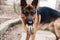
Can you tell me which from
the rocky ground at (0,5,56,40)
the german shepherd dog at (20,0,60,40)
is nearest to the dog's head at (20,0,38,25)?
the german shepherd dog at (20,0,60,40)

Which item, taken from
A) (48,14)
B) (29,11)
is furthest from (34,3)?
(48,14)

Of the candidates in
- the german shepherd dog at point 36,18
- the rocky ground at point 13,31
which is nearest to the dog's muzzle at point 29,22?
the german shepherd dog at point 36,18

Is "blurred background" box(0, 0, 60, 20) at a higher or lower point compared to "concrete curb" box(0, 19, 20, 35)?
higher

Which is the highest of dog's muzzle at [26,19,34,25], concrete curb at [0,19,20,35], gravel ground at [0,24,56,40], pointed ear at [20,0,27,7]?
pointed ear at [20,0,27,7]

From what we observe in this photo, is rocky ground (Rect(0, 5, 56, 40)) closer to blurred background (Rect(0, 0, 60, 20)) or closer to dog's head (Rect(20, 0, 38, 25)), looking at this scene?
blurred background (Rect(0, 0, 60, 20))

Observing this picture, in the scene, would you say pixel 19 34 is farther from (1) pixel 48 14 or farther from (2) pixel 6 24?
(1) pixel 48 14

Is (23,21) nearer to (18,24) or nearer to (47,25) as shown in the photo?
(18,24)

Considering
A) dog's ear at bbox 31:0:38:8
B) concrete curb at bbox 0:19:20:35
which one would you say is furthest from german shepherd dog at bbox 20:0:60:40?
concrete curb at bbox 0:19:20:35

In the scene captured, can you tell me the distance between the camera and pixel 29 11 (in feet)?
3.87

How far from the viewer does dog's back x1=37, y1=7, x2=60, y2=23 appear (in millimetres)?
1265

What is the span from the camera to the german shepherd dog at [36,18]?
118cm

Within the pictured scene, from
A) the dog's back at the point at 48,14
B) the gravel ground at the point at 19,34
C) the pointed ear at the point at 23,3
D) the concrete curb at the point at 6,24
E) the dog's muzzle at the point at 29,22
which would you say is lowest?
the gravel ground at the point at 19,34

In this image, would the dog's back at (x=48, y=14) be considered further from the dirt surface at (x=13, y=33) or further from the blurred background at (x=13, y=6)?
the dirt surface at (x=13, y=33)

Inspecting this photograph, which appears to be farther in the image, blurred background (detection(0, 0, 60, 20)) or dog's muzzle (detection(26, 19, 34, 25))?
blurred background (detection(0, 0, 60, 20))
